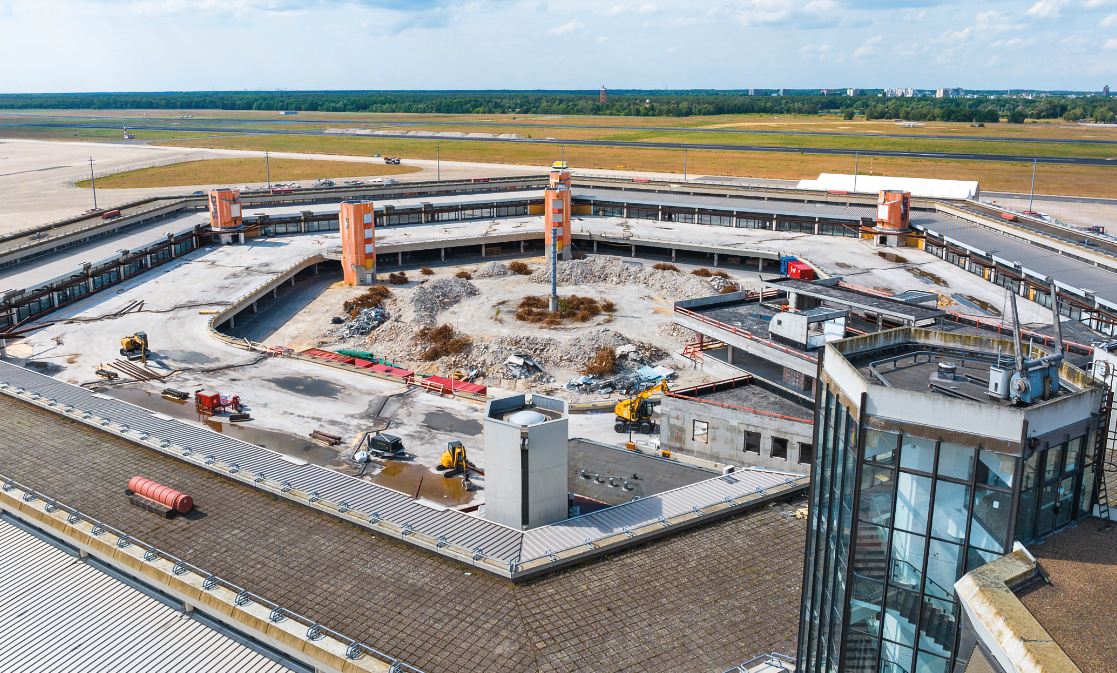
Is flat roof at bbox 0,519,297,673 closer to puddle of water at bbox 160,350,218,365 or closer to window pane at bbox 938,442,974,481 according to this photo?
window pane at bbox 938,442,974,481

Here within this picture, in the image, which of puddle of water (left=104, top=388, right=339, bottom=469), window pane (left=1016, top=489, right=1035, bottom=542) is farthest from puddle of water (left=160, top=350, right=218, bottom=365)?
window pane (left=1016, top=489, right=1035, bottom=542)

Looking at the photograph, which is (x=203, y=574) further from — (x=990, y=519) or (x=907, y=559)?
(x=990, y=519)

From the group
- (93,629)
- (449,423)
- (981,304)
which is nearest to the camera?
(93,629)

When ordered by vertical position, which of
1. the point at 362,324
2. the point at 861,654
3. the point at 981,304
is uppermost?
the point at 861,654

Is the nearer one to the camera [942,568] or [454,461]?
[942,568]

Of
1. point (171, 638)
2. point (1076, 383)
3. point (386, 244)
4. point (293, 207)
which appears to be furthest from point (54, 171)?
point (1076, 383)

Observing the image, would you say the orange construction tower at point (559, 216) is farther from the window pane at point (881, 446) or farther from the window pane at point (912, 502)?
the window pane at point (912, 502)

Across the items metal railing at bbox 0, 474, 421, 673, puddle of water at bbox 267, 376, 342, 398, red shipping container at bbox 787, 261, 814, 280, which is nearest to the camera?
metal railing at bbox 0, 474, 421, 673

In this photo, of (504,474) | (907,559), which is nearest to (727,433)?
(504,474)
